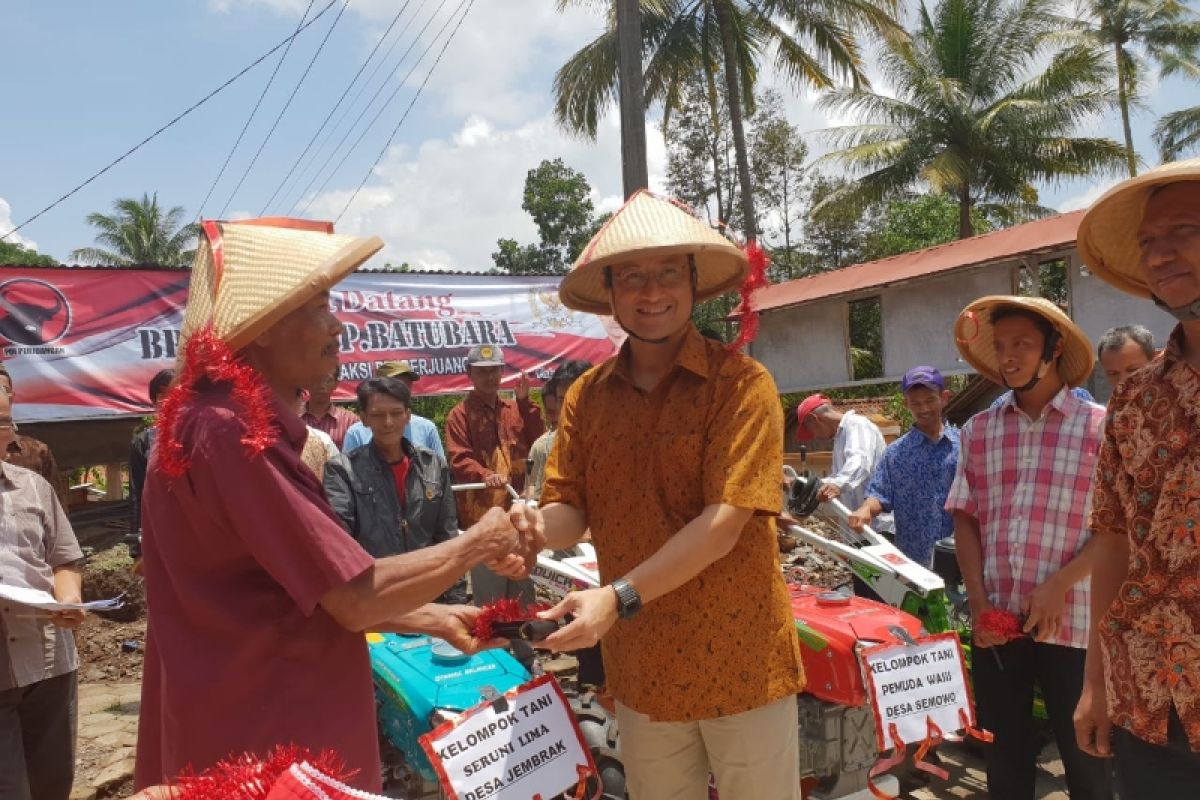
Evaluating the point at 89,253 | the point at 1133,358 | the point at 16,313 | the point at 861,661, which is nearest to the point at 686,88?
the point at 16,313

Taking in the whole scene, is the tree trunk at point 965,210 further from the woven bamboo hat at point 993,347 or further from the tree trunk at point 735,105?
the woven bamboo hat at point 993,347

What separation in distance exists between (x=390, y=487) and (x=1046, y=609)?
3.07m

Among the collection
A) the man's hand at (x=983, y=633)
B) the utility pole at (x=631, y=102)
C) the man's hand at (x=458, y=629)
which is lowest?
the man's hand at (x=983, y=633)

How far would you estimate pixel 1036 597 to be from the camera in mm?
2965

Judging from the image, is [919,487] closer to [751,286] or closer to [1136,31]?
[751,286]

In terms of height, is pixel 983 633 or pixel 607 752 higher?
pixel 983 633

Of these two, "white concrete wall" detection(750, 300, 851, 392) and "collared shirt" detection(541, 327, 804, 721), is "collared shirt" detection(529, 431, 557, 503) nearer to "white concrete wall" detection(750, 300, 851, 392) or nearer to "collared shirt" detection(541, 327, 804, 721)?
"collared shirt" detection(541, 327, 804, 721)

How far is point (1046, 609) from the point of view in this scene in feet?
9.69

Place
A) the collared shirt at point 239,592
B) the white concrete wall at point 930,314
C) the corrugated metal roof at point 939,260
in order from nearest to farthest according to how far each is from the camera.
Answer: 1. the collared shirt at point 239,592
2. the corrugated metal roof at point 939,260
3. the white concrete wall at point 930,314

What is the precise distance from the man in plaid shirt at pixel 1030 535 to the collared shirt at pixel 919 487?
4.40 feet

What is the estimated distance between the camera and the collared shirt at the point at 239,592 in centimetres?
158

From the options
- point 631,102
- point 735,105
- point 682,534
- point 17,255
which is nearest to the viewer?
point 682,534

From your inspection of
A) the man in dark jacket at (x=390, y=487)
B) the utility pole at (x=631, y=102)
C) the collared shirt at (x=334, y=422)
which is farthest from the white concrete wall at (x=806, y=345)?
the man in dark jacket at (x=390, y=487)

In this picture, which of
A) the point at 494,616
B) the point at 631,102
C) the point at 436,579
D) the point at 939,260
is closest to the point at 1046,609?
the point at 494,616
